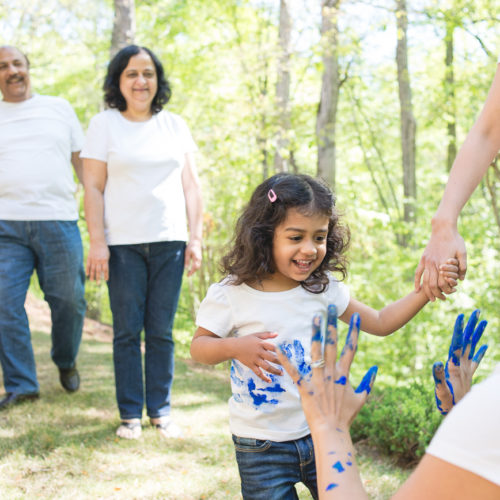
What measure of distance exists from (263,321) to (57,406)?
2660mm

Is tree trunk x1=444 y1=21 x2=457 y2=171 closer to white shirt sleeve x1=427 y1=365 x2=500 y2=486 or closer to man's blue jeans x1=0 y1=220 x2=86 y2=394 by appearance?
man's blue jeans x1=0 y1=220 x2=86 y2=394

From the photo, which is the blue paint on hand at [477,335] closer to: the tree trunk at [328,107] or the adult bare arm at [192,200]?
the adult bare arm at [192,200]

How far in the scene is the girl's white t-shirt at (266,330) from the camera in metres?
2.10

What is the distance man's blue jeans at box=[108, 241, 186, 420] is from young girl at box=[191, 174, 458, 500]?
1.48 meters

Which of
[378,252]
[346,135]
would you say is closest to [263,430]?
[378,252]

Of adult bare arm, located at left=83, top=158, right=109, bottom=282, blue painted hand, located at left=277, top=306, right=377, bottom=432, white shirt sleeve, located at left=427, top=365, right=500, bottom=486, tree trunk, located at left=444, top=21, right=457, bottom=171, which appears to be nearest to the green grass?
adult bare arm, located at left=83, top=158, right=109, bottom=282

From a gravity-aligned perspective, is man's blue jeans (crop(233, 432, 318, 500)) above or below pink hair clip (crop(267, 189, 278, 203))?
below

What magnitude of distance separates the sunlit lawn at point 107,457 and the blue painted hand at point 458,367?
1.60m

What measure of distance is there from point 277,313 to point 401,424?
2.07 meters

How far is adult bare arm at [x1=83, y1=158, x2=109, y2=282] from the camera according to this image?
11.8 ft

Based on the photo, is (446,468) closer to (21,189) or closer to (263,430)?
(263,430)

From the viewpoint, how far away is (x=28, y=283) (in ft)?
13.5

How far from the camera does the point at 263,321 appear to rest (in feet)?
7.02

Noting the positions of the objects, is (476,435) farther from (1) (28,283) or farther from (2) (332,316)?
(1) (28,283)
